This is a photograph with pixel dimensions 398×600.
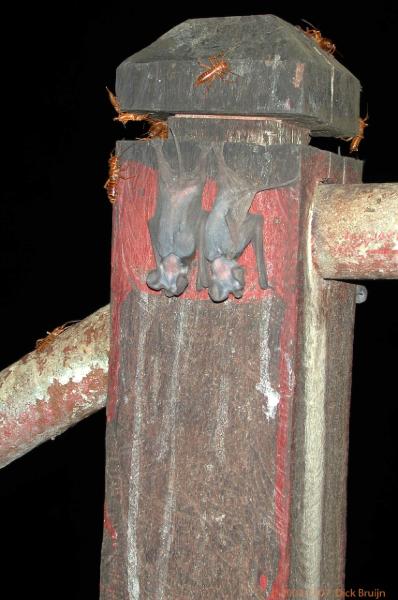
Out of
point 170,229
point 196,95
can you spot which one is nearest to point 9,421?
point 170,229

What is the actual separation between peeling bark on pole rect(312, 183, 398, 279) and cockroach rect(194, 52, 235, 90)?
6.9 inches

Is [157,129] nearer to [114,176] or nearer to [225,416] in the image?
[114,176]

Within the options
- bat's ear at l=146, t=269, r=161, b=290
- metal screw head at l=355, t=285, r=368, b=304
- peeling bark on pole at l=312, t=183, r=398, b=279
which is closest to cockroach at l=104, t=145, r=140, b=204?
bat's ear at l=146, t=269, r=161, b=290

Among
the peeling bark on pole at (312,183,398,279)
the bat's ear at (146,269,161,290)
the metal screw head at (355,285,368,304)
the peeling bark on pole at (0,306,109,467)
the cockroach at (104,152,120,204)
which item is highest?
the cockroach at (104,152,120,204)

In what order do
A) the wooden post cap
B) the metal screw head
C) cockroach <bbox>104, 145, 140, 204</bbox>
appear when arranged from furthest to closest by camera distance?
the metal screw head, cockroach <bbox>104, 145, 140, 204</bbox>, the wooden post cap

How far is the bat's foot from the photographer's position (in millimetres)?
946

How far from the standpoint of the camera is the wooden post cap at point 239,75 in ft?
2.98

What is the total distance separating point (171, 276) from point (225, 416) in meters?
0.17

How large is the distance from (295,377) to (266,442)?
0.08 meters

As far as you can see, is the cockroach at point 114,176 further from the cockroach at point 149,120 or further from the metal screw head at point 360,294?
the metal screw head at point 360,294

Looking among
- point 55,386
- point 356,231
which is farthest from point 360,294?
point 55,386

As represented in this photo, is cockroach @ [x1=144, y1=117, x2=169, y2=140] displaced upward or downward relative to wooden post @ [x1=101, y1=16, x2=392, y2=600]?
upward

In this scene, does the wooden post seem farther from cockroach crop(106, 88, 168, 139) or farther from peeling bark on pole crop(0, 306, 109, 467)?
peeling bark on pole crop(0, 306, 109, 467)

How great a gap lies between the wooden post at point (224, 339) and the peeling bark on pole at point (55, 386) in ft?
0.46
